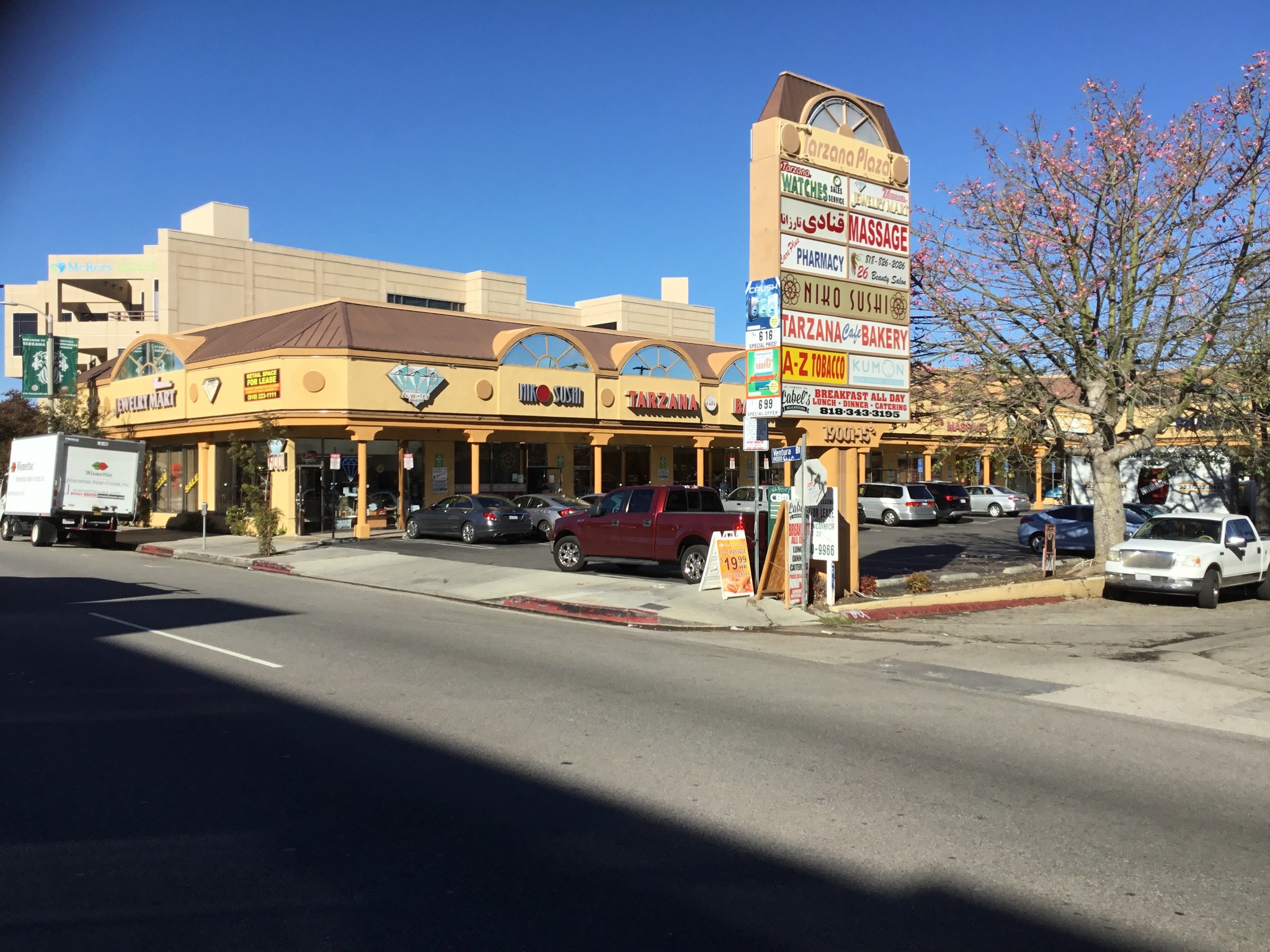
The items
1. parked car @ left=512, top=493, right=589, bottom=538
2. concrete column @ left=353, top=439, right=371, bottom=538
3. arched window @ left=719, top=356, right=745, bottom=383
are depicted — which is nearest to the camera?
parked car @ left=512, top=493, right=589, bottom=538

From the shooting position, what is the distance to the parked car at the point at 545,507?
29875mm

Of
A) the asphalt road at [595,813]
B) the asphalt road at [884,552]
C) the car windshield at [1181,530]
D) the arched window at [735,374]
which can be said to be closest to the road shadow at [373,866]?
the asphalt road at [595,813]

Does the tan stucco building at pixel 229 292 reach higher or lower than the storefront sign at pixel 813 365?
higher

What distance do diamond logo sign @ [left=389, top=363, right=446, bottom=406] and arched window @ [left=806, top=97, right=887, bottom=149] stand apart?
18336 mm

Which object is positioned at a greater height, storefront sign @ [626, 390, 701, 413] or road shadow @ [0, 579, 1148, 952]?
storefront sign @ [626, 390, 701, 413]

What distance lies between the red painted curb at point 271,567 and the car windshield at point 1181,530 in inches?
713

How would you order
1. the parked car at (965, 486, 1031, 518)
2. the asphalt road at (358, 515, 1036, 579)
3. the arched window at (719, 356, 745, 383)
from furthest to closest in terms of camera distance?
the parked car at (965, 486, 1031, 518) < the arched window at (719, 356, 745, 383) < the asphalt road at (358, 515, 1036, 579)

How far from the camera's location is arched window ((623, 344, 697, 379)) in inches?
1490

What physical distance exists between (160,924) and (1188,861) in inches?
197

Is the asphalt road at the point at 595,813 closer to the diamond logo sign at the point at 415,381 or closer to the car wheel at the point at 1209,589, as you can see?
the car wheel at the point at 1209,589

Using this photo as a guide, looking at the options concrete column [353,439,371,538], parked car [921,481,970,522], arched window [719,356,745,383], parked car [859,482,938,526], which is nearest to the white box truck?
concrete column [353,439,371,538]

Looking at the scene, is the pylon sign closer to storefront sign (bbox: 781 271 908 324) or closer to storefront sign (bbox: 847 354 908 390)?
storefront sign (bbox: 781 271 908 324)

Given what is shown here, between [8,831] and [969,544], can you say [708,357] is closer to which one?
[969,544]

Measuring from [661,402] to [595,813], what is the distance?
3265 centimetres
